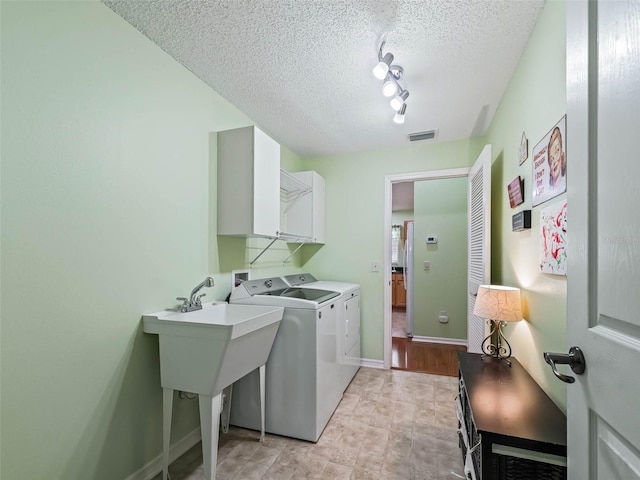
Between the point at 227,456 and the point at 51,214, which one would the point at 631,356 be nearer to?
the point at 51,214

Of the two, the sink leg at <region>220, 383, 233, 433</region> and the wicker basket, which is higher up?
the wicker basket

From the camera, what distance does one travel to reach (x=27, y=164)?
116 centimetres

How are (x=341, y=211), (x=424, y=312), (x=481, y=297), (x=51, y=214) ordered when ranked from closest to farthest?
(x=51, y=214) < (x=481, y=297) < (x=341, y=211) < (x=424, y=312)

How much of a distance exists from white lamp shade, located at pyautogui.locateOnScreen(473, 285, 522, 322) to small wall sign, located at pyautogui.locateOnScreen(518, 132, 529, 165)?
0.77 metres

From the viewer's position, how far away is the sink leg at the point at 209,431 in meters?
1.48

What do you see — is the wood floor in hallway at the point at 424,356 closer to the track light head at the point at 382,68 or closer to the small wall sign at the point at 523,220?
the small wall sign at the point at 523,220

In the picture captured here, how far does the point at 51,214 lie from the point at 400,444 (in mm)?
2340

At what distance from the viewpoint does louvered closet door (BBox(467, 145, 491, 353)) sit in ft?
7.16

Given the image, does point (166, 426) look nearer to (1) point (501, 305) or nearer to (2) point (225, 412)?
(2) point (225, 412)

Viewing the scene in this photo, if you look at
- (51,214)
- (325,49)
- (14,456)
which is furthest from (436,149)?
(14,456)

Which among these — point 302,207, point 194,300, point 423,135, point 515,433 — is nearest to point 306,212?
point 302,207

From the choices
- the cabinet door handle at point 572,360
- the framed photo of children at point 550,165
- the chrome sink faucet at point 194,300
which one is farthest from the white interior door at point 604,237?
the chrome sink faucet at point 194,300

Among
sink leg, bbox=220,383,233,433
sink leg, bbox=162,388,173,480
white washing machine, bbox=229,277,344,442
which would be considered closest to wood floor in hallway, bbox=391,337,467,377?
white washing machine, bbox=229,277,344,442

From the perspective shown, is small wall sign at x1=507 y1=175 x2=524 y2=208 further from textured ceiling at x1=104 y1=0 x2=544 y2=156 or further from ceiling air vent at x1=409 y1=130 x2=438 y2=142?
ceiling air vent at x1=409 y1=130 x2=438 y2=142
